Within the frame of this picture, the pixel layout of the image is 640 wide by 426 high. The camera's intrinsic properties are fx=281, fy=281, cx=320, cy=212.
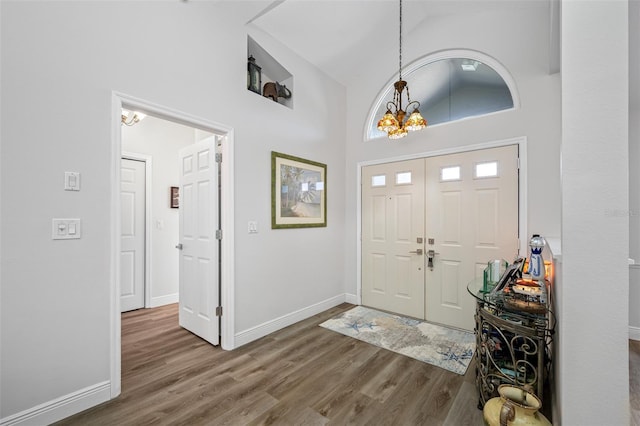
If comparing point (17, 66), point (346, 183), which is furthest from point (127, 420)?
point (346, 183)

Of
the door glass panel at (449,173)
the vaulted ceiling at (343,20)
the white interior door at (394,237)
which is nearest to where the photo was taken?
the vaulted ceiling at (343,20)

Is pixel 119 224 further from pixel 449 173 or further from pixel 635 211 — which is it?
pixel 635 211

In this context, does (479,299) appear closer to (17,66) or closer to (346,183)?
(346,183)

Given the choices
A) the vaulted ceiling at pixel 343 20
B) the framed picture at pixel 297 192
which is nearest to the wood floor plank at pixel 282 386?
the framed picture at pixel 297 192

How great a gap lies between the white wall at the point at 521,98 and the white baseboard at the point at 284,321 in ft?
6.97

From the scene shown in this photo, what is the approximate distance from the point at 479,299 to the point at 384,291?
201cm

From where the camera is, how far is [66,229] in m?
1.77

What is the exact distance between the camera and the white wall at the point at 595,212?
44.3 inches

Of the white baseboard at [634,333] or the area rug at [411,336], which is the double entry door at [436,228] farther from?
the white baseboard at [634,333]

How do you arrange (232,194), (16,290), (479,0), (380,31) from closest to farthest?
(16,290) → (232,194) → (479,0) → (380,31)

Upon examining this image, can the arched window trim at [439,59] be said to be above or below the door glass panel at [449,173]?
above

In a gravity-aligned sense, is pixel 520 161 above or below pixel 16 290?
above

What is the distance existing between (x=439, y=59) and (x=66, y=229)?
395 cm

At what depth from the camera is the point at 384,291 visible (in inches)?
147
